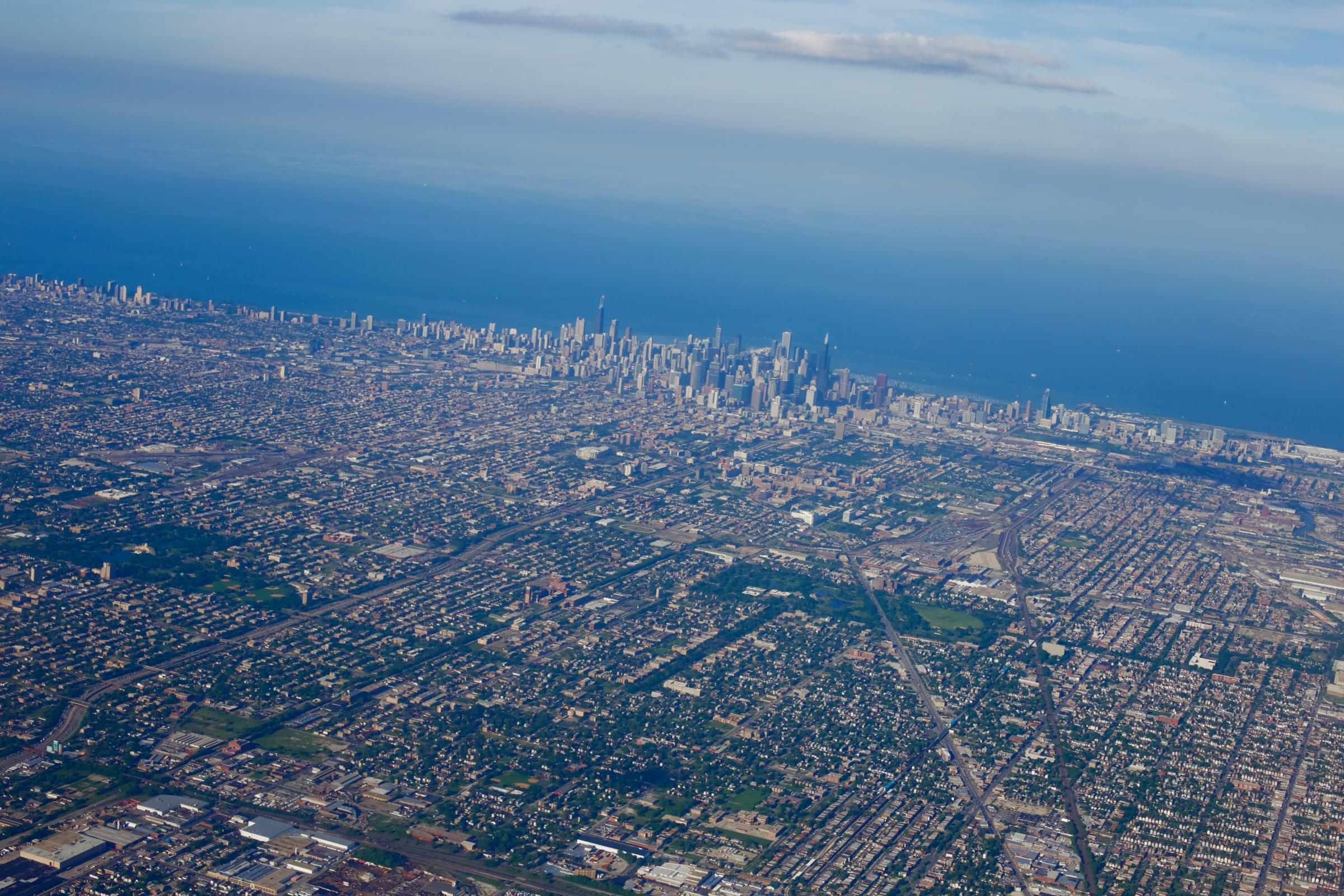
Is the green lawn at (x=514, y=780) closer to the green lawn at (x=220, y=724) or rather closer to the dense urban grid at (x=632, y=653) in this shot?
the dense urban grid at (x=632, y=653)

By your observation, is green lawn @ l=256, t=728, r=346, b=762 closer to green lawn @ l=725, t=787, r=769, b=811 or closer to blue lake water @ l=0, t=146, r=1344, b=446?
green lawn @ l=725, t=787, r=769, b=811

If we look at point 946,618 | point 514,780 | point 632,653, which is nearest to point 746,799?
point 514,780

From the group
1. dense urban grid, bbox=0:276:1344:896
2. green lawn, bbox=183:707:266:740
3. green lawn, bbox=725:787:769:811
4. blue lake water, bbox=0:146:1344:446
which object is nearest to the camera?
dense urban grid, bbox=0:276:1344:896

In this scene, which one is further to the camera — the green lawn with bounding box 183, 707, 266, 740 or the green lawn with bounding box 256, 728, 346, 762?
the green lawn with bounding box 183, 707, 266, 740

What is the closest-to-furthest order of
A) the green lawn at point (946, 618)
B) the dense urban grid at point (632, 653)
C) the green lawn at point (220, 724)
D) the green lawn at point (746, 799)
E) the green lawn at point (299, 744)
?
the dense urban grid at point (632, 653), the green lawn at point (746, 799), the green lawn at point (299, 744), the green lawn at point (220, 724), the green lawn at point (946, 618)

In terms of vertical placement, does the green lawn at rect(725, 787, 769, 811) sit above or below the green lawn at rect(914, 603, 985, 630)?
below

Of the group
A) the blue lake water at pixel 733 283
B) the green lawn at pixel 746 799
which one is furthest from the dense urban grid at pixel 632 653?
the blue lake water at pixel 733 283

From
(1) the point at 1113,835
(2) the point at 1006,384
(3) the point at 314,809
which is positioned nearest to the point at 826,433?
(2) the point at 1006,384

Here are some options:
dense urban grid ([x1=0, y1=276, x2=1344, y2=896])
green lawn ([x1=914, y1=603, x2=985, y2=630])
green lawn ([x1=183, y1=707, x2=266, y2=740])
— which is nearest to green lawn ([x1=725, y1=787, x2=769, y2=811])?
dense urban grid ([x1=0, y1=276, x2=1344, y2=896])
